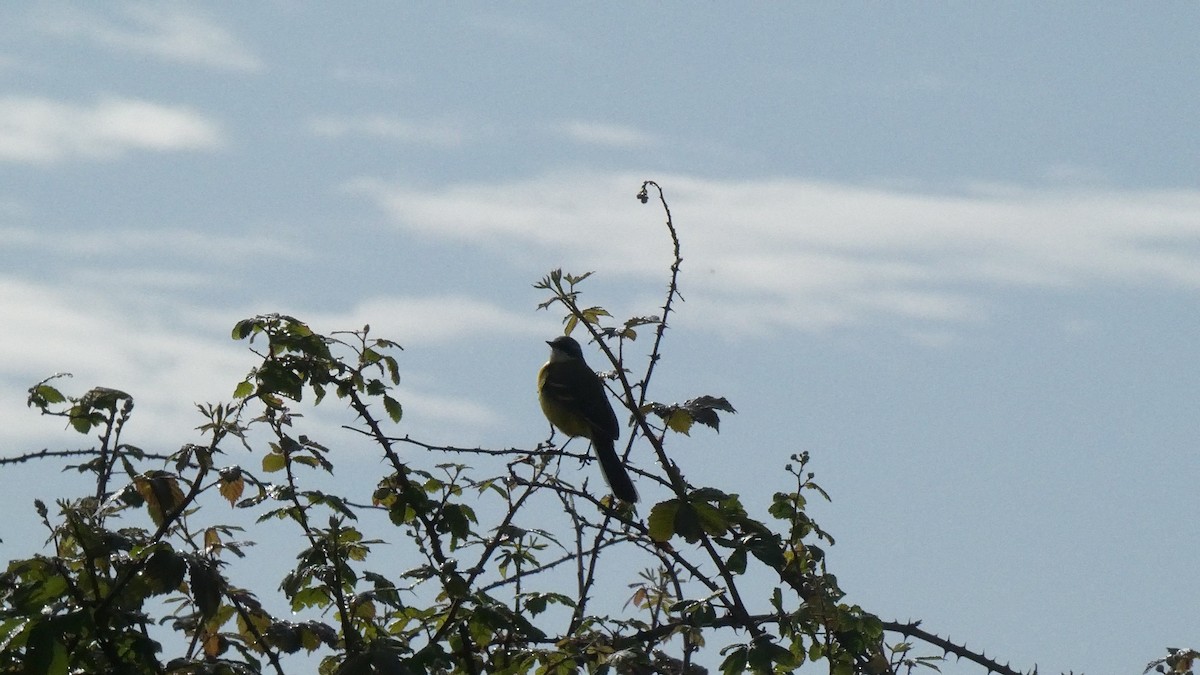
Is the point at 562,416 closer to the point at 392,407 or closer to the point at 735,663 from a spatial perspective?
the point at 392,407

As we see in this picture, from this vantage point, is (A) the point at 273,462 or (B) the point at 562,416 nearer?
(A) the point at 273,462

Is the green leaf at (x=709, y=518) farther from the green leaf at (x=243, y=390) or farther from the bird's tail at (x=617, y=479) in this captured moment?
the bird's tail at (x=617, y=479)

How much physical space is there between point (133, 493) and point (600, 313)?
2204 millimetres

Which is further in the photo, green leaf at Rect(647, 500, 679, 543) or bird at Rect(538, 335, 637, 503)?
bird at Rect(538, 335, 637, 503)

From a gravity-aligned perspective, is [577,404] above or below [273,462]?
above

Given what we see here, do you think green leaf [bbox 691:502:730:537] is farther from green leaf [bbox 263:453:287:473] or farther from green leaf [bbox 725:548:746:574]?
green leaf [bbox 263:453:287:473]

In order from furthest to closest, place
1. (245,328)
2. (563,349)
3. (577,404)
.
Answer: (563,349), (577,404), (245,328)

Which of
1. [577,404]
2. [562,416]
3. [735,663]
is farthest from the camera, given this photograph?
[562,416]

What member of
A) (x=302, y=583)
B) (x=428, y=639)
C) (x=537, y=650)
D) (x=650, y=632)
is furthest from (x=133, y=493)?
(x=650, y=632)

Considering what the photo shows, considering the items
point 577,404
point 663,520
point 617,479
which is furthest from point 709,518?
point 577,404

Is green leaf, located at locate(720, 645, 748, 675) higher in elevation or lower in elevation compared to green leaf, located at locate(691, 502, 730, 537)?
lower

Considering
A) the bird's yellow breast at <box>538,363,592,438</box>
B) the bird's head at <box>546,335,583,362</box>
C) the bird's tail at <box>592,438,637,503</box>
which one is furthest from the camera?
the bird's head at <box>546,335,583,362</box>

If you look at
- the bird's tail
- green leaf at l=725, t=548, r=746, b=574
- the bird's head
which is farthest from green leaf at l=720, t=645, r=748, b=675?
the bird's head

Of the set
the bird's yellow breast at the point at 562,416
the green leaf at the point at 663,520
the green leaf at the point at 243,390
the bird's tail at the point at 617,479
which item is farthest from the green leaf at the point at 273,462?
the bird's yellow breast at the point at 562,416
